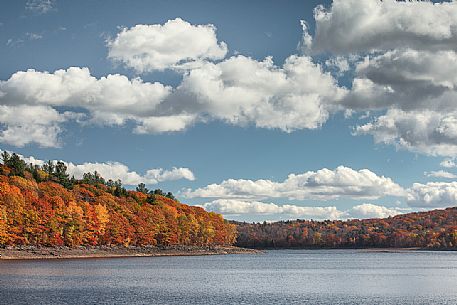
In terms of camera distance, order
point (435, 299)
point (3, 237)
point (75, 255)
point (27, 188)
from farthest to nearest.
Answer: point (27, 188) → point (75, 255) → point (3, 237) → point (435, 299)

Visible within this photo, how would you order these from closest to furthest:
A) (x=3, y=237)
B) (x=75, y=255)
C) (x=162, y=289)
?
(x=162, y=289) → (x=3, y=237) → (x=75, y=255)

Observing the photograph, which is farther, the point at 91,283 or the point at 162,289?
the point at 91,283

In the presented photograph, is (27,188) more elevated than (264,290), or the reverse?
(27,188)

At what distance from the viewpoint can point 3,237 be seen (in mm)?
168500

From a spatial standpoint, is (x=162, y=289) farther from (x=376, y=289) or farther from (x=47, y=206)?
(x=47, y=206)

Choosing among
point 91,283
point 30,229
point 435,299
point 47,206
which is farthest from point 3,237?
point 435,299

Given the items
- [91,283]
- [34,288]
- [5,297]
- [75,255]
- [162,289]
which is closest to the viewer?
[5,297]

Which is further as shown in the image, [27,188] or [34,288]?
[27,188]

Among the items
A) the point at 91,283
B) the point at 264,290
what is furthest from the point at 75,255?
the point at 264,290

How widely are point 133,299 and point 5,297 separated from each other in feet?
44.4

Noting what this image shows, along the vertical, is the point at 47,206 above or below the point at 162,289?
above

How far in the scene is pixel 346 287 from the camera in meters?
92.3

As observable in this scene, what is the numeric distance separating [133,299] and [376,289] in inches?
1340

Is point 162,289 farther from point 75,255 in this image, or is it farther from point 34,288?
point 75,255
